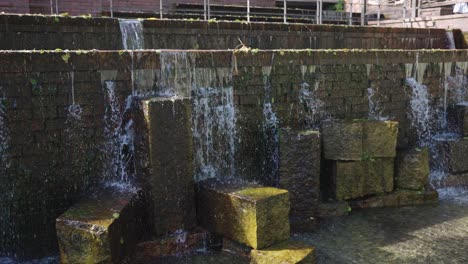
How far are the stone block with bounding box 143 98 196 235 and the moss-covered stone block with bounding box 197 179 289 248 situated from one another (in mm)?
263

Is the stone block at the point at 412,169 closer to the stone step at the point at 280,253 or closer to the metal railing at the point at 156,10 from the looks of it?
the stone step at the point at 280,253

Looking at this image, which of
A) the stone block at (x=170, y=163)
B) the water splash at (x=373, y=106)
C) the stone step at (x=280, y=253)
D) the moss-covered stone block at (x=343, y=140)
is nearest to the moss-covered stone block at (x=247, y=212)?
the stone step at (x=280, y=253)

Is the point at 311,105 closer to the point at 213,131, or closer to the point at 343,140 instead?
the point at 343,140

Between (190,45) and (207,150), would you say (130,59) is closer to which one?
(207,150)

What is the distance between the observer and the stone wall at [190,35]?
650 centimetres

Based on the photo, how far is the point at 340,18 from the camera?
15703 mm

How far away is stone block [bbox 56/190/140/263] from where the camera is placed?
422cm

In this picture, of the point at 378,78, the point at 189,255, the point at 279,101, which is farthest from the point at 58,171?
the point at 378,78

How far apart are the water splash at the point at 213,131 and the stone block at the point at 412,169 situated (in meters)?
2.76

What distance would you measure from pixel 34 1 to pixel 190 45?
439 cm

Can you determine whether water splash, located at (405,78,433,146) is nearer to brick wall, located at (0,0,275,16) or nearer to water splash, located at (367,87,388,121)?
water splash, located at (367,87,388,121)

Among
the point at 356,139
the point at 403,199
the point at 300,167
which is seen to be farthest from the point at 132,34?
the point at 403,199

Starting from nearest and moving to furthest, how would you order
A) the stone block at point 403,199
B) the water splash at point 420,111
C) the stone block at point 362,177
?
1. the stone block at point 362,177
2. the stone block at point 403,199
3. the water splash at point 420,111

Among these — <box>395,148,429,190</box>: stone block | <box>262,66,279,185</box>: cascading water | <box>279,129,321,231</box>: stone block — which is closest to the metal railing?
<box>262,66,279,185</box>: cascading water
